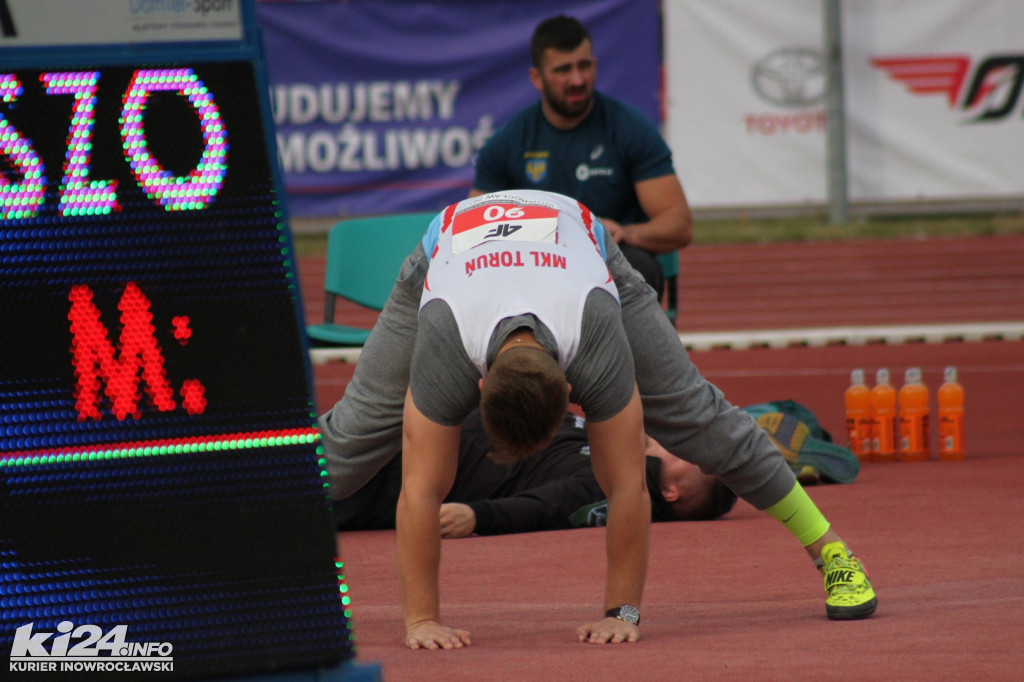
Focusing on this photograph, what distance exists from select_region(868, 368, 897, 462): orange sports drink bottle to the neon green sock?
271 cm

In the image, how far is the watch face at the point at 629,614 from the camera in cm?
371

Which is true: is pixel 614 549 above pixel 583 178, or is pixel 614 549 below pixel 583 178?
below

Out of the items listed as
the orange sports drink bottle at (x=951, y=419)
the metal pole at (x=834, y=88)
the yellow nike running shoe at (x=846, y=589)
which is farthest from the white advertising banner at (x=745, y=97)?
the yellow nike running shoe at (x=846, y=589)

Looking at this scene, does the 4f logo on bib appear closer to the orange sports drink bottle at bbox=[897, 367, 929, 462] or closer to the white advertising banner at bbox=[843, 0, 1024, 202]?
the orange sports drink bottle at bbox=[897, 367, 929, 462]

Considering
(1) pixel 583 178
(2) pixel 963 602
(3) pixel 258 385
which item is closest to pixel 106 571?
(3) pixel 258 385

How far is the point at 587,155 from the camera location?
6965 mm

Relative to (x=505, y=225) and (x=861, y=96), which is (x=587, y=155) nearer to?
(x=505, y=225)

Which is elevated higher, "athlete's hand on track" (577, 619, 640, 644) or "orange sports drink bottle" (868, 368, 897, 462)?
"athlete's hand on track" (577, 619, 640, 644)

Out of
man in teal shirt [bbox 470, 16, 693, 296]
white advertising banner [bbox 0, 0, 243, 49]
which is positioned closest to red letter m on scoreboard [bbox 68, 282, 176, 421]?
white advertising banner [bbox 0, 0, 243, 49]

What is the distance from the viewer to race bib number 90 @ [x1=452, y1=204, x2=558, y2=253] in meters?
3.68

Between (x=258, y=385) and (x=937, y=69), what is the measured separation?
11643mm

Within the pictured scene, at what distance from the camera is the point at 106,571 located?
95.9 inches

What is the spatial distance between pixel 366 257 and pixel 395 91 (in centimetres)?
551

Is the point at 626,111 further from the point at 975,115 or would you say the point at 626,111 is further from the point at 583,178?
the point at 975,115
